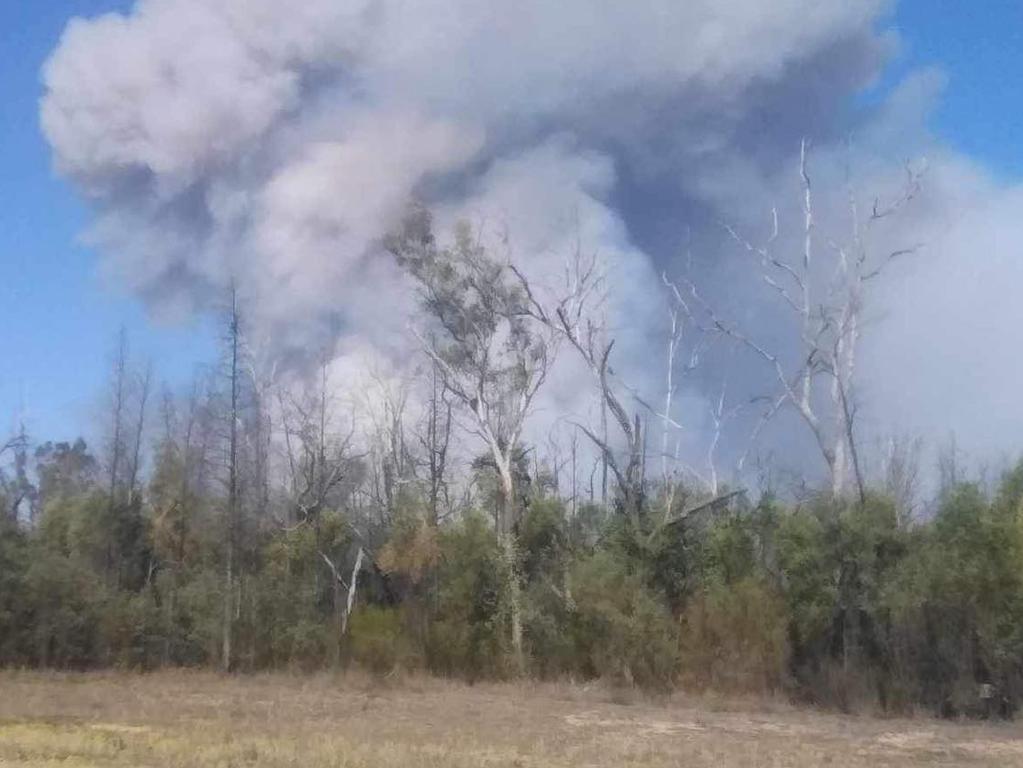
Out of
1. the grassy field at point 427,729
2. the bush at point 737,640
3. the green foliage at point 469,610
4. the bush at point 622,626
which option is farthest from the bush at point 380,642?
the bush at point 737,640

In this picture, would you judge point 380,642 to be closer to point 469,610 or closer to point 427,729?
point 469,610

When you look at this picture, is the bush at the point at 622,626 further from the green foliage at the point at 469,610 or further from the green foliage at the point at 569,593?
Result: the green foliage at the point at 469,610

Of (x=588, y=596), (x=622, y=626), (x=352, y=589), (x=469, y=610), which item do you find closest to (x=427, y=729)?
(x=622, y=626)

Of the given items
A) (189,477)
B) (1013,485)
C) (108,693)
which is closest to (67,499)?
(189,477)

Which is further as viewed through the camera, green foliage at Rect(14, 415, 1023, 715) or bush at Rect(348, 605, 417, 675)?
bush at Rect(348, 605, 417, 675)

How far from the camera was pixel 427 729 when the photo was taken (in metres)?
22.6

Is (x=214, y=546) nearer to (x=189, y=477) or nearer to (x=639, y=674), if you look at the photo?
(x=189, y=477)

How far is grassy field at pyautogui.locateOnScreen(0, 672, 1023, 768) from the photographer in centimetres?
1778

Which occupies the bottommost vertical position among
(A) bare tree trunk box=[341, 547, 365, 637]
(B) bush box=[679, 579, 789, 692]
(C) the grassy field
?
(C) the grassy field

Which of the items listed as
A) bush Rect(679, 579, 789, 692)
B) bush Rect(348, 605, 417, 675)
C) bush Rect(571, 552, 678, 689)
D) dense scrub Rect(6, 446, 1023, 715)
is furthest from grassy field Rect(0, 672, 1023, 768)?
bush Rect(348, 605, 417, 675)

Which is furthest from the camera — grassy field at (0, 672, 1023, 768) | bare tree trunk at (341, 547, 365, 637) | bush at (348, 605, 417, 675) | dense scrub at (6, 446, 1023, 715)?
bare tree trunk at (341, 547, 365, 637)

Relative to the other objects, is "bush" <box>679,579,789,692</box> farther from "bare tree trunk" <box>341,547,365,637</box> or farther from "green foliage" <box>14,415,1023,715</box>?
"bare tree trunk" <box>341,547,365,637</box>

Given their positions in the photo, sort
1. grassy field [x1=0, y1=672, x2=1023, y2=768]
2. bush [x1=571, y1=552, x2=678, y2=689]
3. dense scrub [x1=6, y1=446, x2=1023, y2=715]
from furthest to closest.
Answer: bush [x1=571, y1=552, x2=678, y2=689]
dense scrub [x1=6, y1=446, x2=1023, y2=715]
grassy field [x1=0, y1=672, x2=1023, y2=768]

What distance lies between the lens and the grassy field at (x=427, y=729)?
1778 centimetres
